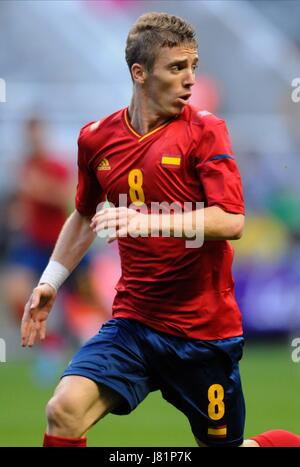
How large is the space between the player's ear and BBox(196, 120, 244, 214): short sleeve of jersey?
438 millimetres

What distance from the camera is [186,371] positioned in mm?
5156

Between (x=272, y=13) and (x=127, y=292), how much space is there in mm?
13946

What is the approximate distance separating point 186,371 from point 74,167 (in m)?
8.99

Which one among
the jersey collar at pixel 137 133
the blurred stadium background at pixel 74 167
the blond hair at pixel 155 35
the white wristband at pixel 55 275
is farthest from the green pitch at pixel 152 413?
the blond hair at pixel 155 35

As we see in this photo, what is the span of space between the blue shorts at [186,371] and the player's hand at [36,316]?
0.85ft

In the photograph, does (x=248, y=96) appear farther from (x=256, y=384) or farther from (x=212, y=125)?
(x=212, y=125)

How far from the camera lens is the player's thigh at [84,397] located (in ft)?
15.5

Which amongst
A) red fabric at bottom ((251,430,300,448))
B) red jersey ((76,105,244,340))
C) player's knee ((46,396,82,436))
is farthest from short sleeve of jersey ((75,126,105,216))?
red fabric at bottom ((251,430,300,448))

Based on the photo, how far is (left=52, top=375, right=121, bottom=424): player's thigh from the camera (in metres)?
4.74

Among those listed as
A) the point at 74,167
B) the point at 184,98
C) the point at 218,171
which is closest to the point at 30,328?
the point at 218,171

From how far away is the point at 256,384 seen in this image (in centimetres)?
977

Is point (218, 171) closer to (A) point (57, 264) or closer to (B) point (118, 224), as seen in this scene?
(B) point (118, 224)

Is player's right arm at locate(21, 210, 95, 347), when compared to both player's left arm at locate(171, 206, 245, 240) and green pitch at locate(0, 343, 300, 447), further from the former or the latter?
green pitch at locate(0, 343, 300, 447)
